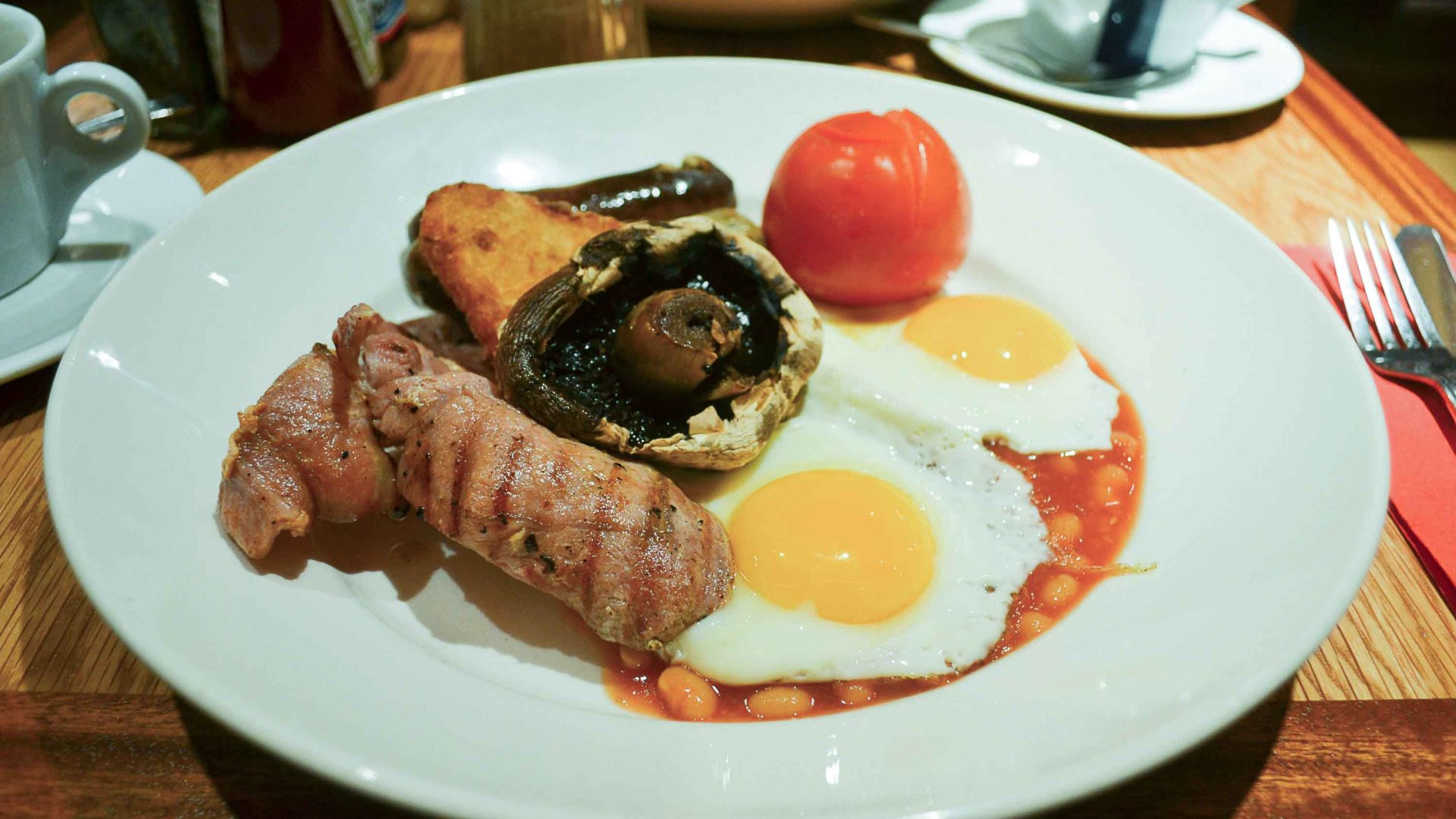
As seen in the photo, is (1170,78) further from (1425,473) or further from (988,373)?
(1425,473)

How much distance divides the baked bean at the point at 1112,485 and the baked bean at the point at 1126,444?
A: 0.05 meters

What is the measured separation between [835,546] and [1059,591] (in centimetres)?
40

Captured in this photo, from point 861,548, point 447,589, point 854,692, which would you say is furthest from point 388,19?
point 854,692

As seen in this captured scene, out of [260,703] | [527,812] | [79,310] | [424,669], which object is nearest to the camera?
[527,812]

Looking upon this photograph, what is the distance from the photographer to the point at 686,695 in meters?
1.44

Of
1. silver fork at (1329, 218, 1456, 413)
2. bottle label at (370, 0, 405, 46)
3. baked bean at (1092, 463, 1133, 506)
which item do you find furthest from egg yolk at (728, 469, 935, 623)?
bottle label at (370, 0, 405, 46)

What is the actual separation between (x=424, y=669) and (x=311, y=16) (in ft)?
6.64

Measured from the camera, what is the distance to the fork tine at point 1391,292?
197cm

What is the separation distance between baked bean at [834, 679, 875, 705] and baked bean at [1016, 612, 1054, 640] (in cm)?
29

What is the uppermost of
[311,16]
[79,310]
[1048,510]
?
[311,16]

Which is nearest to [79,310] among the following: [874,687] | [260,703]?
[260,703]

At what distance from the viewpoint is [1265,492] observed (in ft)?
5.05

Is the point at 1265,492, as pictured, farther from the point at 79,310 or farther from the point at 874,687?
the point at 79,310

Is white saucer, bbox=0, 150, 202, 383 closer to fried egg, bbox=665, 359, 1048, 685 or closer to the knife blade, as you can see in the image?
fried egg, bbox=665, 359, 1048, 685
